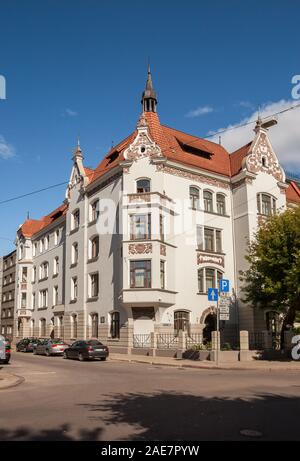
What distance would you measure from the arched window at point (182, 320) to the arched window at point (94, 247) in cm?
883

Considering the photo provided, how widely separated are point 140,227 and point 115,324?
754cm

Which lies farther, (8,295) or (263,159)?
(8,295)

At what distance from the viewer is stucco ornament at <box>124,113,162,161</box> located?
114ft

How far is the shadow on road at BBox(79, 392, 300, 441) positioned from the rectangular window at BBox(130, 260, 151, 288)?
19.9 m

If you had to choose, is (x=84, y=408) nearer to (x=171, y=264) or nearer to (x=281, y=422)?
(x=281, y=422)

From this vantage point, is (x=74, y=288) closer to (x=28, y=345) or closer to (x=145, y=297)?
(x=28, y=345)

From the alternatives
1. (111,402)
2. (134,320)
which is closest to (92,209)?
(134,320)

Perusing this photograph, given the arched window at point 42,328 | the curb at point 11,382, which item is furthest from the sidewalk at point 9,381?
the arched window at point 42,328

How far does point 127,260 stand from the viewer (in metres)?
32.6

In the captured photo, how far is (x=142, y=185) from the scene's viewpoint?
34.6 m

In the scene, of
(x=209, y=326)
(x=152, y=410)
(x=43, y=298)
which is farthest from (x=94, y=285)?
(x=152, y=410)

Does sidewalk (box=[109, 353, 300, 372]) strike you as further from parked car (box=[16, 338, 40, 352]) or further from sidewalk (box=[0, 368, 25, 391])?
parked car (box=[16, 338, 40, 352])

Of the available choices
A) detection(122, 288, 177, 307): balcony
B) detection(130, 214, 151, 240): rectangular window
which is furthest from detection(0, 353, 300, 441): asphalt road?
detection(130, 214, 151, 240): rectangular window

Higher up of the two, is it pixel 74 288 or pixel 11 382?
pixel 74 288
